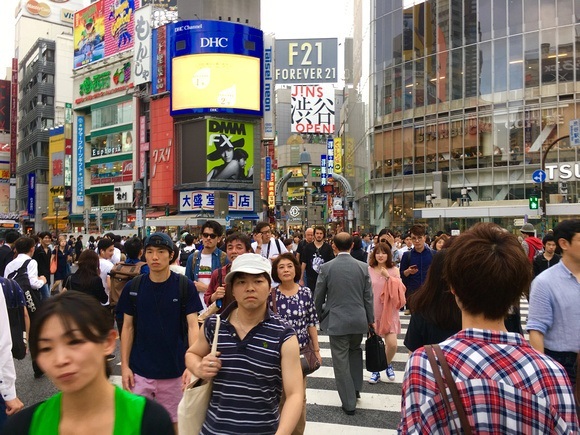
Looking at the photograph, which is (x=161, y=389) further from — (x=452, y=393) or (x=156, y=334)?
(x=452, y=393)

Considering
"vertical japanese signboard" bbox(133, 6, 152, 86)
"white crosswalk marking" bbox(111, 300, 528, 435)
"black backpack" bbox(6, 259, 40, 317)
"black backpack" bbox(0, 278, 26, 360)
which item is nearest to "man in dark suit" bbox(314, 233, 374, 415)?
"white crosswalk marking" bbox(111, 300, 528, 435)

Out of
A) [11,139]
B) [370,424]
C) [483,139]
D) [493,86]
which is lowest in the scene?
Answer: [370,424]

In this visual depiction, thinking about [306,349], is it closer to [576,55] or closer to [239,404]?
[239,404]

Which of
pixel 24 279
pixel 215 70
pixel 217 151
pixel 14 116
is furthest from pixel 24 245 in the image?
pixel 14 116

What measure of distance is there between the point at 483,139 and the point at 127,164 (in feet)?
126

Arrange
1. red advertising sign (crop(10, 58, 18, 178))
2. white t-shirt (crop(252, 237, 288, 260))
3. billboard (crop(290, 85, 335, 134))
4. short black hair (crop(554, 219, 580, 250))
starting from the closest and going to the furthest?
short black hair (crop(554, 219, 580, 250)), white t-shirt (crop(252, 237, 288, 260)), billboard (crop(290, 85, 335, 134)), red advertising sign (crop(10, 58, 18, 178))

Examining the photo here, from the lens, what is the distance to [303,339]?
16.2 ft

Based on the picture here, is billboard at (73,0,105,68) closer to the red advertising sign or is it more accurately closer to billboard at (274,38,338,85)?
billboard at (274,38,338,85)

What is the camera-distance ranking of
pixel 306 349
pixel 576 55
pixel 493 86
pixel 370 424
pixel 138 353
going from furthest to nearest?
pixel 493 86
pixel 576 55
pixel 370 424
pixel 306 349
pixel 138 353

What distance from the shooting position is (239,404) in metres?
2.57

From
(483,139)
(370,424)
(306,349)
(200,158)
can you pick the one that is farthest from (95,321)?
(200,158)

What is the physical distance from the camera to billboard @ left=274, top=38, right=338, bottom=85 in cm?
5722

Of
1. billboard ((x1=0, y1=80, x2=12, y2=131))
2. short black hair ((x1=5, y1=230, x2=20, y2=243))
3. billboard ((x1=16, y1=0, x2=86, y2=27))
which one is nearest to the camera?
short black hair ((x1=5, y1=230, x2=20, y2=243))

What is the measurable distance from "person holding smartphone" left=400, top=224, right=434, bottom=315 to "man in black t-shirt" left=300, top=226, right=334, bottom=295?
1920mm
